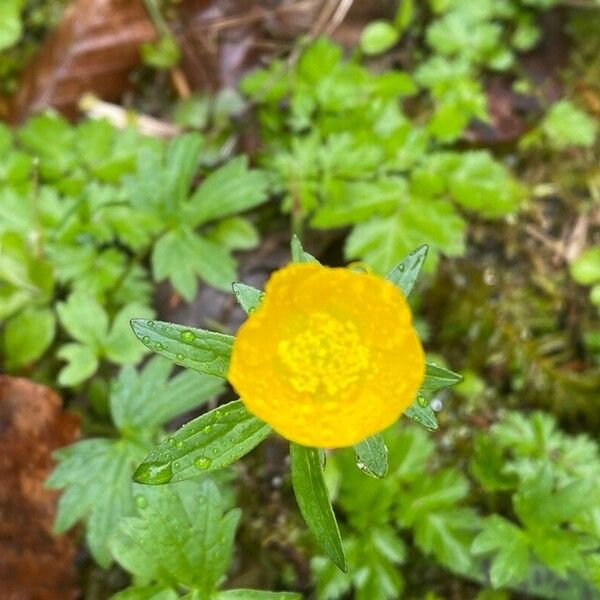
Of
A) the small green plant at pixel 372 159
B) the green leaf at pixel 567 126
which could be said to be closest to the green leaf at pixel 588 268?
the small green plant at pixel 372 159

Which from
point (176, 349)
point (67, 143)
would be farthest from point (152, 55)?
point (176, 349)

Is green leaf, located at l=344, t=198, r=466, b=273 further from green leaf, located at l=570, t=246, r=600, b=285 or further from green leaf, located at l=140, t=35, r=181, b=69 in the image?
green leaf, located at l=140, t=35, r=181, b=69

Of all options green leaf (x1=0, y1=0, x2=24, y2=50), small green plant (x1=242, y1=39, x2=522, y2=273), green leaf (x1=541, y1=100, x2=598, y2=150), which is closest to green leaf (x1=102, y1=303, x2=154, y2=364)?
small green plant (x1=242, y1=39, x2=522, y2=273)

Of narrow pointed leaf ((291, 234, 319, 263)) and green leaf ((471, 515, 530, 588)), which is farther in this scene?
green leaf ((471, 515, 530, 588))

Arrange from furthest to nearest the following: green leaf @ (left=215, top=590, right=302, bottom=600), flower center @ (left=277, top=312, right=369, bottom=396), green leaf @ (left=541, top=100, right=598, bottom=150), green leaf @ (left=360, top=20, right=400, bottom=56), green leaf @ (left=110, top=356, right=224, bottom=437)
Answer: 1. green leaf @ (left=360, top=20, right=400, bottom=56)
2. green leaf @ (left=541, top=100, right=598, bottom=150)
3. green leaf @ (left=110, top=356, right=224, bottom=437)
4. green leaf @ (left=215, top=590, right=302, bottom=600)
5. flower center @ (left=277, top=312, right=369, bottom=396)

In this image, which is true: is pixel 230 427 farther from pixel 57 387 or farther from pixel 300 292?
pixel 57 387

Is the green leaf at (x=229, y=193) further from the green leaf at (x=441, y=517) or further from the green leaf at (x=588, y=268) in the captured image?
the green leaf at (x=588, y=268)
